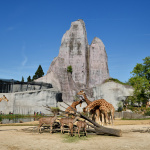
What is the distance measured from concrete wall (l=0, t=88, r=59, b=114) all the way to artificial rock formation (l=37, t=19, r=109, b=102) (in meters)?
17.9

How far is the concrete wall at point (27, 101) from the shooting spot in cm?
4572

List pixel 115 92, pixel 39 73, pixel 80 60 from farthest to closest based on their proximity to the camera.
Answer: pixel 39 73
pixel 80 60
pixel 115 92

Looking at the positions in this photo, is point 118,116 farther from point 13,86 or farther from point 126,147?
point 13,86

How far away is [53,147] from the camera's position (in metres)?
7.55

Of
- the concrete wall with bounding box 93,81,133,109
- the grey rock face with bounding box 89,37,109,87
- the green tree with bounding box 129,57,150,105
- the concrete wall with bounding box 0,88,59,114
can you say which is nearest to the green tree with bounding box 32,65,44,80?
the grey rock face with bounding box 89,37,109,87

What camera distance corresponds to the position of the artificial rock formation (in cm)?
6875

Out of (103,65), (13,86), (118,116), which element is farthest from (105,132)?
(103,65)

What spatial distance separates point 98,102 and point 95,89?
36.1 metres

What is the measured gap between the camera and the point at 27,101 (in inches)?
1865

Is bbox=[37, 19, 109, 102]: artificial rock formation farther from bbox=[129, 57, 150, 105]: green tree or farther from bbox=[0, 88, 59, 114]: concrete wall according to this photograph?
bbox=[129, 57, 150, 105]: green tree

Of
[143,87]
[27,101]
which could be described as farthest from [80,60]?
[143,87]

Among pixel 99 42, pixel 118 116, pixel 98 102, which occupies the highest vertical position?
pixel 99 42

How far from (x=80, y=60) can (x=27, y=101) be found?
3001cm

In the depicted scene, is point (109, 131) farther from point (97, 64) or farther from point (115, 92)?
point (97, 64)
